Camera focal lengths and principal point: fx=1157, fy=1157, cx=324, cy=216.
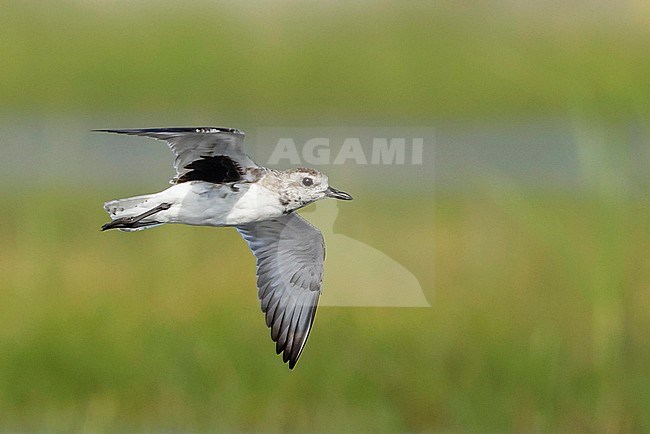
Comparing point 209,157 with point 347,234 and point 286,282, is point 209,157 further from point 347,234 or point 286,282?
point 347,234

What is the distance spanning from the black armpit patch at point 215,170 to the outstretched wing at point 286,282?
1.23 ft

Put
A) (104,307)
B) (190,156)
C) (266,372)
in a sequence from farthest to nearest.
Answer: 1. (104,307)
2. (266,372)
3. (190,156)

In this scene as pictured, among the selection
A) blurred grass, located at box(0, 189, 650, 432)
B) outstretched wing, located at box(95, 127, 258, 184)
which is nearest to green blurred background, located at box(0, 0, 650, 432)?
blurred grass, located at box(0, 189, 650, 432)

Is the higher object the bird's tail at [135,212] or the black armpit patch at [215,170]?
the black armpit patch at [215,170]

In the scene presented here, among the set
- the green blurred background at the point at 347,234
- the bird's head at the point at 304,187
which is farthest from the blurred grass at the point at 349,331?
the bird's head at the point at 304,187

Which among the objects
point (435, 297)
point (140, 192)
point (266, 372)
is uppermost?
point (140, 192)

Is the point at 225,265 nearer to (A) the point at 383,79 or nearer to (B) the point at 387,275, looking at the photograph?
(B) the point at 387,275

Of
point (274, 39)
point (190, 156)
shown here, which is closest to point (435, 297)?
point (274, 39)

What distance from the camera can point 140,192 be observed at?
4461mm

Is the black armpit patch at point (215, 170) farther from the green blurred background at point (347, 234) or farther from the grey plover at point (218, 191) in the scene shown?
the green blurred background at point (347, 234)

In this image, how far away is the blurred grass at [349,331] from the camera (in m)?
4.20

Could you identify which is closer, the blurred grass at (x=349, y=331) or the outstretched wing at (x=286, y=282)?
the outstretched wing at (x=286, y=282)

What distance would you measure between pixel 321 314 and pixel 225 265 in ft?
1.53

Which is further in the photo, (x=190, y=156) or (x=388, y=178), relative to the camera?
(x=388, y=178)
